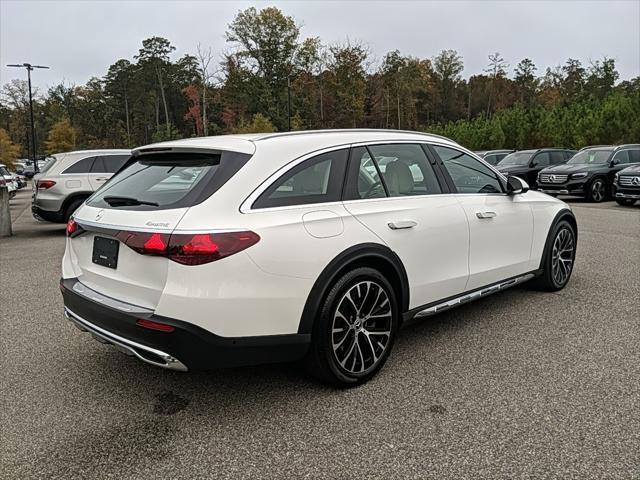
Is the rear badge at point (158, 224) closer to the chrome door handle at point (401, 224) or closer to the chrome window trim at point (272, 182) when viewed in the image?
the chrome window trim at point (272, 182)

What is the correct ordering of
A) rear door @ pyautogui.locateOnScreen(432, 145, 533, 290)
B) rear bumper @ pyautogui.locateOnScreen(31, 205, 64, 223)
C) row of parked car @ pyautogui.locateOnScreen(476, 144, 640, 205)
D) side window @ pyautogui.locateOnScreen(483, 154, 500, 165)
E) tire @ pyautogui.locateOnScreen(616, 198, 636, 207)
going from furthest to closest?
side window @ pyautogui.locateOnScreen(483, 154, 500, 165) → row of parked car @ pyautogui.locateOnScreen(476, 144, 640, 205) → tire @ pyautogui.locateOnScreen(616, 198, 636, 207) → rear bumper @ pyautogui.locateOnScreen(31, 205, 64, 223) → rear door @ pyautogui.locateOnScreen(432, 145, 533, 290)

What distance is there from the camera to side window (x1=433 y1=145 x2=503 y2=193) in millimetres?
4289

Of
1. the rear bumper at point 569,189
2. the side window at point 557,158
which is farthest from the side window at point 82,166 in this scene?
the side window at point 557,158

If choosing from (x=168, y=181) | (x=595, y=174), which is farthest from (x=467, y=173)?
(x=595, y=174)

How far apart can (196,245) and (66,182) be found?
30.3ft

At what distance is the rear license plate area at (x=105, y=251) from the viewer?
3033 mm

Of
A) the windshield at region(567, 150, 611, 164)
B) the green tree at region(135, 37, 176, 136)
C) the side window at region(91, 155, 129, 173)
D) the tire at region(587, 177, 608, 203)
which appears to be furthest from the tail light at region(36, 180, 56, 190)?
the green tree at region(135, 37, 176, 136)

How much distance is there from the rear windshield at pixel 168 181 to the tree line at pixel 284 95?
3326cm

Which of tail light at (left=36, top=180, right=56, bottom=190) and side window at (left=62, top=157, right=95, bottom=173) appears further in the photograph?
side window at (left=62, top=157, right=95, bottom=173)

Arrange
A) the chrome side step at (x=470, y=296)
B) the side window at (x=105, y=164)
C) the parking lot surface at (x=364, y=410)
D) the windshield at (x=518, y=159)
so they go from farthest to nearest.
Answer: the windshield at (x=518, y=159), the side window at (x=105, y=164), the chrome side step at (x=470, y=296), the parking lot surface at (x=364, y=410)

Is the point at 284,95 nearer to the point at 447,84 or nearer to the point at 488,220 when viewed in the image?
the point at 447,84

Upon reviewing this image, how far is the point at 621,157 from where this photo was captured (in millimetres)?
16656

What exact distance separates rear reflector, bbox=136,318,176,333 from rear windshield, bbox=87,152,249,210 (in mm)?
630

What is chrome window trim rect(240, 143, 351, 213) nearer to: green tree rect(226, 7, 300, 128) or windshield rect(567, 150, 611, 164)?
windshield rect(567, 150, 611, 164)
